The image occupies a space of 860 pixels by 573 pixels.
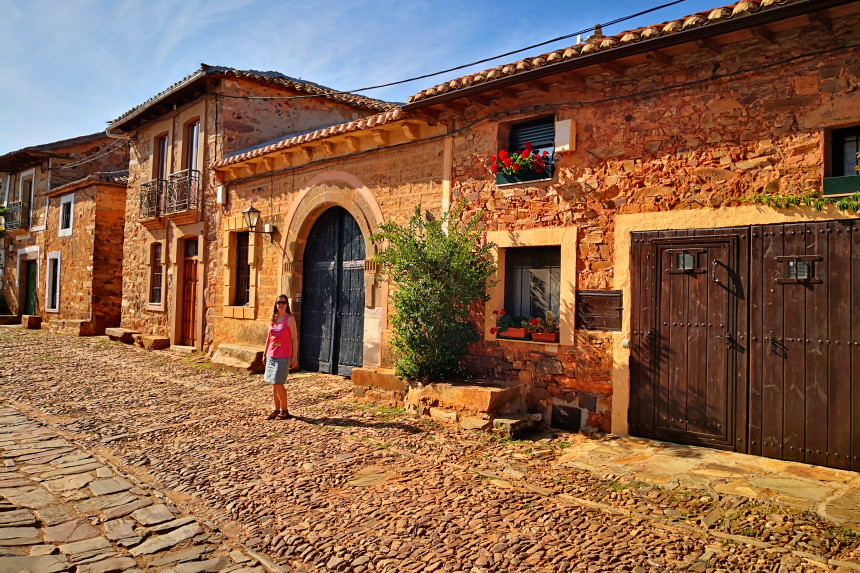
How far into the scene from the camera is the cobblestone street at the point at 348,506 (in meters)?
3.52

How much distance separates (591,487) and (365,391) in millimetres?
4111

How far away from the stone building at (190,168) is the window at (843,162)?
9.60 m

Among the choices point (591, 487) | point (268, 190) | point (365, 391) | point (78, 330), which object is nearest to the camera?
point (591, 487)

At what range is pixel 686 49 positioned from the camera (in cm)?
573

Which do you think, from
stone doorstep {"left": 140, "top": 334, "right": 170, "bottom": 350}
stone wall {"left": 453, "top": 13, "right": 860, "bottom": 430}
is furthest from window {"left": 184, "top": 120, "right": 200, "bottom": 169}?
stone wall {"left": 453, "top": 13, "right": 860, "bottom": 430}

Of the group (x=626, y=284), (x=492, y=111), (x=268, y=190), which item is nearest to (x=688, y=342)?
(x=626, y=284)

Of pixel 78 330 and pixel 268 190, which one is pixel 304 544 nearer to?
pixel 268 190

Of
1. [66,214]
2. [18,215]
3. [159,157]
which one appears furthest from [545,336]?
[18,215]

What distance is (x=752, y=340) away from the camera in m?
5.36

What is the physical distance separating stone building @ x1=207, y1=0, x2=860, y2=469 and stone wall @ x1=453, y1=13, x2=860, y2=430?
17 millimetres

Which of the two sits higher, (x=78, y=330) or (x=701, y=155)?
(x=701, y=155)

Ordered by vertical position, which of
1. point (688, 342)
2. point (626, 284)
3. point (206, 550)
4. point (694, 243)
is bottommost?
point (206, 550)

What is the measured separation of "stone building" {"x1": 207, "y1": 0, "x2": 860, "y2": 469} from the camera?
198 inches

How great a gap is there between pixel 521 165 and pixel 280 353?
148 inches
